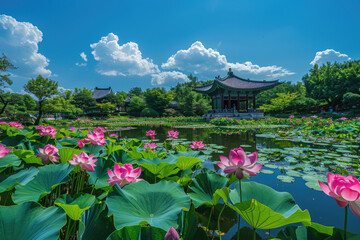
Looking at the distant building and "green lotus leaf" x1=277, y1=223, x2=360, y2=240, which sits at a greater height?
the distant building

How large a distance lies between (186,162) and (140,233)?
0.80 metres

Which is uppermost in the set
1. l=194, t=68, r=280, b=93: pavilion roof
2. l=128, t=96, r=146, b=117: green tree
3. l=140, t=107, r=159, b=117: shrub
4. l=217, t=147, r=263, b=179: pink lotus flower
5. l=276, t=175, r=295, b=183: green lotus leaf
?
l=194, t=68, r=280, b=93: pavilion roof

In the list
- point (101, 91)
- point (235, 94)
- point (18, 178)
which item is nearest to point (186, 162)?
point (18, 178)

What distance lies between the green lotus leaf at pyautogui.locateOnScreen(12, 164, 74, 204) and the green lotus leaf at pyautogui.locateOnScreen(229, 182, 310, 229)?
2.92 feet

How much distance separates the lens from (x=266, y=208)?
1.98 ft

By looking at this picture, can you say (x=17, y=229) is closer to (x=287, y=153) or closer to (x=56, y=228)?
(x=56, y=228)

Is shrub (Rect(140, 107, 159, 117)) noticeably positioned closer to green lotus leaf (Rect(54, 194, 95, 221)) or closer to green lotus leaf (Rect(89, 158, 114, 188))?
green lotus leaf (Rect(89, 158, 114, 188))

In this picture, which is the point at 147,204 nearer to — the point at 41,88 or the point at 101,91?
the point at 41,88

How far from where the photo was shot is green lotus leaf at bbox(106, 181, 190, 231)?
0.71m

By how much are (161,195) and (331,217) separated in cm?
149

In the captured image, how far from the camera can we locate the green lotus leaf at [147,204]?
0.71 meters

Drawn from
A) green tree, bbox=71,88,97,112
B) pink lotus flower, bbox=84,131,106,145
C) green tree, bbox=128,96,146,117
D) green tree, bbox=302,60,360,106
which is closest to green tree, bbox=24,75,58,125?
green tree, bbox=71,88,97,112

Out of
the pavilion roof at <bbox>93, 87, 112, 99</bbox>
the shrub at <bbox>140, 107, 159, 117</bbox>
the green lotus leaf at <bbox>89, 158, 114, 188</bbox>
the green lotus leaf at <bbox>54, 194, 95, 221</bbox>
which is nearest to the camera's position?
the green lotus leaf at <bbox>54, 194, 95, 221</bbox>

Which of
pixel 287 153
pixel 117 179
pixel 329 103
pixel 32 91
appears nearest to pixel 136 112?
pixel 32 91
